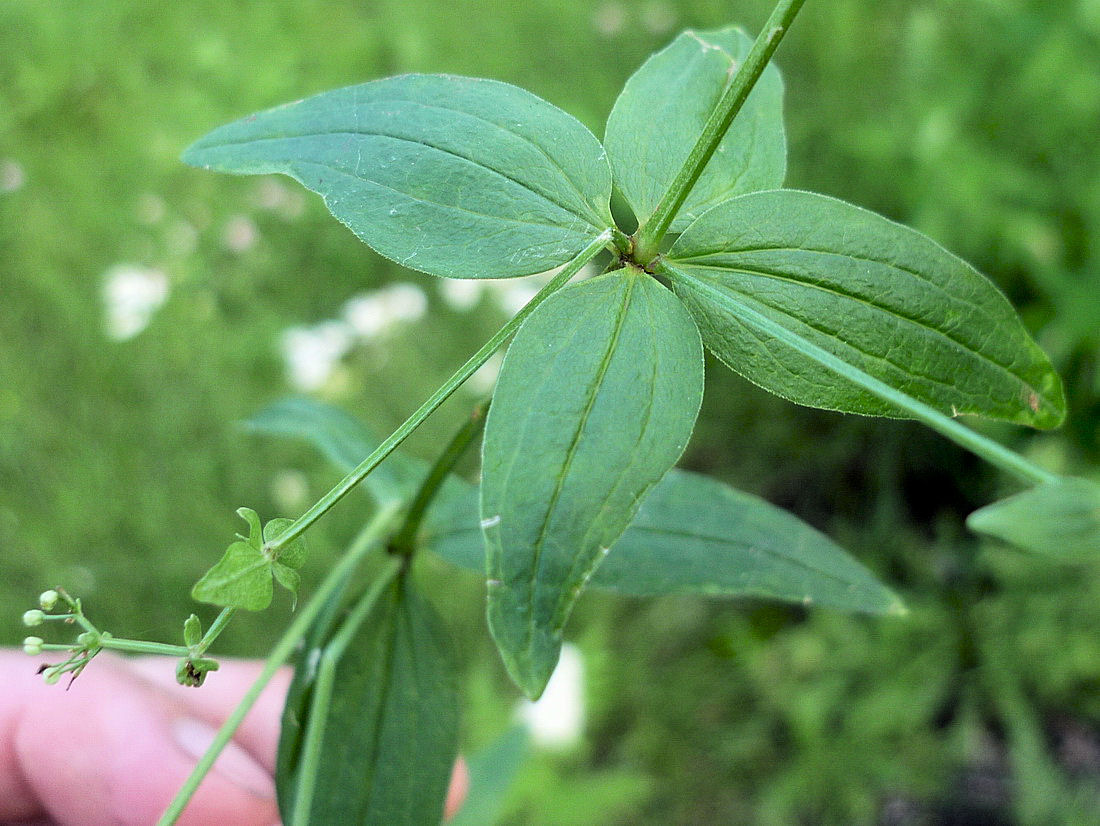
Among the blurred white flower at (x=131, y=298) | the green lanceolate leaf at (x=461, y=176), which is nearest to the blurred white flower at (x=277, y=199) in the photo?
the blurred white flower at (x=131, y=298)

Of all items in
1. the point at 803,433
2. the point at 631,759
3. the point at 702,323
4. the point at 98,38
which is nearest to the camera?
the point at 702,323

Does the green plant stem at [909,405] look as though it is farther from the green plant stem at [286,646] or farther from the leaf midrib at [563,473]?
the green plant stem at [286,646]

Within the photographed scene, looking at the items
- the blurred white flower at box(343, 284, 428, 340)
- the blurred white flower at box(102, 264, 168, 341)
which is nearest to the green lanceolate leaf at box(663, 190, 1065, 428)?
the blurred white flower at box(343, 284, 428, 340)

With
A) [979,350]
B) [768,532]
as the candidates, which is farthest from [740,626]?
[979,350]

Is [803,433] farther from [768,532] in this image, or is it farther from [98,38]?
[98,38]

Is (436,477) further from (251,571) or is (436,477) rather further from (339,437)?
(339,437)

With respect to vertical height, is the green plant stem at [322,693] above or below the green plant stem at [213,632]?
below

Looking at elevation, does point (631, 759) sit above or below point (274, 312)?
below
